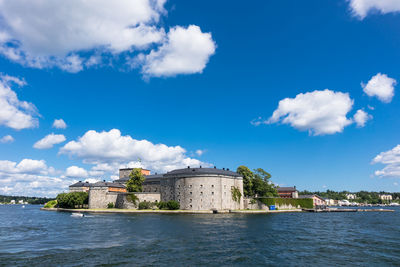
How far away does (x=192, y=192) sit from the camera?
60656 mm

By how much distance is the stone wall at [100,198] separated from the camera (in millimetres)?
65062

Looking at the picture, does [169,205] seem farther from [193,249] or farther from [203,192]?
[193,249]

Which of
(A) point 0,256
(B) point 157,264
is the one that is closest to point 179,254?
(B) point 157,264

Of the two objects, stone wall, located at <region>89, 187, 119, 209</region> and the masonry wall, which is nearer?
the masonry wall

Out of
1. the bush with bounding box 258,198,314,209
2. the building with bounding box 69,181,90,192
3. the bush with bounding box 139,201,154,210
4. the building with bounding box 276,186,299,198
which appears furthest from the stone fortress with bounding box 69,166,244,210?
the building with bounding box 276,186,299,198

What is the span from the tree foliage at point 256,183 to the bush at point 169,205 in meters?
19.5

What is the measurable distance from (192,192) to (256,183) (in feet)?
64.7

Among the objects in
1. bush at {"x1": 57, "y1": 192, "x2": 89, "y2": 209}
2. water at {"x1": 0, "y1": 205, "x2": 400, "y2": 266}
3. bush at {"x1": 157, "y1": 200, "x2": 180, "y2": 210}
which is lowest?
water at {"x1": 0, "y1": 205, "x2": 400, "y2": 266}

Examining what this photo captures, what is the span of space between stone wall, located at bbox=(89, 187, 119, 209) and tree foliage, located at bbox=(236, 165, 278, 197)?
3243 centimetres

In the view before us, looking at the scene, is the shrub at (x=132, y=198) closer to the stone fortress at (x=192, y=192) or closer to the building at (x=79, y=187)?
the stone fortress at (x=192, y=192)

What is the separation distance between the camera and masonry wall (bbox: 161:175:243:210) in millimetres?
60031

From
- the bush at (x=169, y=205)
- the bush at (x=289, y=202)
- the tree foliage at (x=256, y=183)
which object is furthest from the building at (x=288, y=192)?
the bush at (x=169, y=205)

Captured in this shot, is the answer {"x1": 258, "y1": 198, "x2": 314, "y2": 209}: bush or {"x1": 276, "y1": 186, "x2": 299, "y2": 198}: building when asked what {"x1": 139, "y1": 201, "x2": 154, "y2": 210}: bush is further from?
{"x1": 276, "y1": 186, "x2": 299, "y2": 198}: building

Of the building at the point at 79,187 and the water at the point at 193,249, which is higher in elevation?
the building at the point at 79,187
